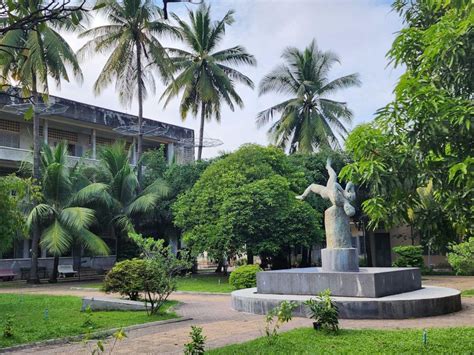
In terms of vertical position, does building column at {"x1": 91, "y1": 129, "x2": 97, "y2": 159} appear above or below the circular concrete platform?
above

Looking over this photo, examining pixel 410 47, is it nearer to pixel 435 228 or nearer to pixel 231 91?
pixel 435 228

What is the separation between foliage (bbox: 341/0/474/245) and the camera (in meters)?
5.01

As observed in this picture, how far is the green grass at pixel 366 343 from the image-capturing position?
712cm

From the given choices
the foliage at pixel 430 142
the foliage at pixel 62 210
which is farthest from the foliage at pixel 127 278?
the foliage at pixel 62 210

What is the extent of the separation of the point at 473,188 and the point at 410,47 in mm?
2333

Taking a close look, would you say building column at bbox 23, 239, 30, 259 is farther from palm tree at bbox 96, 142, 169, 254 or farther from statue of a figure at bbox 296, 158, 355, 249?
statue of a figure at bbox 296, 158, 355, 249

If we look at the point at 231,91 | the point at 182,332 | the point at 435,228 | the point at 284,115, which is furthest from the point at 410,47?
the point at 284,115

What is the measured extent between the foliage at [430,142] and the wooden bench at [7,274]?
25299 millimetres

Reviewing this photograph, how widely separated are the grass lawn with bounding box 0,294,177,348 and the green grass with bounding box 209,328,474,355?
144 inches

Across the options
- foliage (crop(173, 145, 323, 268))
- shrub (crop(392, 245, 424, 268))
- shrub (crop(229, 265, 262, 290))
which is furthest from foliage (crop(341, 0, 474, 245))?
shrub (crop(392, 245, 424, 268))

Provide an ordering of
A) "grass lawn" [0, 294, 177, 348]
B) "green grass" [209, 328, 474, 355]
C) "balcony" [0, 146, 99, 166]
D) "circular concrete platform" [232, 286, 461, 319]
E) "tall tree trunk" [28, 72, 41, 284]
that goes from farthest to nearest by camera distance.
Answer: "balcony" [0, 146, 99, 166] < "tall tree trunk" [28, 72, 41, 284] < "circular concrete platform" [232, 286, 461, 319] < "grass lawn" [0, 294, 177, 348] < "green grass" [209, 328, 474, 355]

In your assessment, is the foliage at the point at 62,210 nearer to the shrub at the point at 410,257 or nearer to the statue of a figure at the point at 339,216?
the statue of a figure at the point at 339,216

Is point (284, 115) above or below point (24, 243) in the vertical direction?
above

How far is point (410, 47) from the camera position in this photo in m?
6.37
